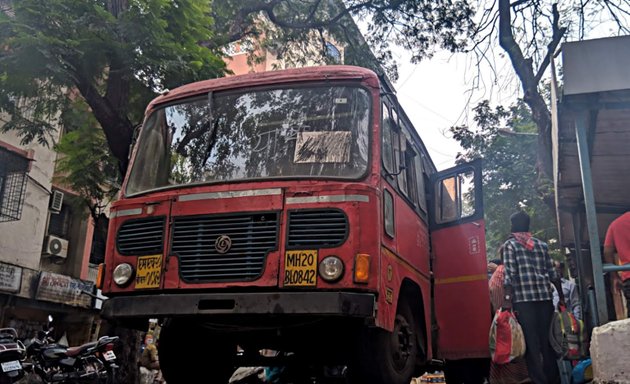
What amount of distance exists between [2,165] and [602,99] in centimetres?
1314

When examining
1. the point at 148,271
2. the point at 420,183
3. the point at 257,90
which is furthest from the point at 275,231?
the point at 420,183

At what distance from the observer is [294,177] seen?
15.7ft

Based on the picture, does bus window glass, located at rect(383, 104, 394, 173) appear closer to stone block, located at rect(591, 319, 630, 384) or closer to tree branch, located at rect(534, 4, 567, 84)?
stone block, located at rect(591, 319, 630, 384)

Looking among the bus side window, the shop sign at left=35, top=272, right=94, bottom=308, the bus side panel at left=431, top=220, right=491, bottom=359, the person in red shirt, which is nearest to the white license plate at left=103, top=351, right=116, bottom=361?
the bus side panel at left=431, top=220, right=491, bottom=359

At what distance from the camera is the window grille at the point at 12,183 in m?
13.7

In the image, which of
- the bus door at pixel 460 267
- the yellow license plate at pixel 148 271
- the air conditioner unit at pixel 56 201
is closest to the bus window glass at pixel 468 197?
the bus door at pixel 460 267

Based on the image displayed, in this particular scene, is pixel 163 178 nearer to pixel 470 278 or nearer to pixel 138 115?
pixel 470 278

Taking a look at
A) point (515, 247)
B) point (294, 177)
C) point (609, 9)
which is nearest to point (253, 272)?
point (294, 177)

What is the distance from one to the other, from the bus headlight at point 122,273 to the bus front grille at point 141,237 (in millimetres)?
114

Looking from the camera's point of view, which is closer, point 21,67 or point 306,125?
point 306,125

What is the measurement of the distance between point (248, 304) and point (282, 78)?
6.85ft

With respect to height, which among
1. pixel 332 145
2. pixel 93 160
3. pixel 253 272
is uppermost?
pixel 93 160

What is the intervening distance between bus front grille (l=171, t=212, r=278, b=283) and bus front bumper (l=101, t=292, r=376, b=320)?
0.18m

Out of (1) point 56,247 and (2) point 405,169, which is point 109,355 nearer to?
(2) point 405,169
